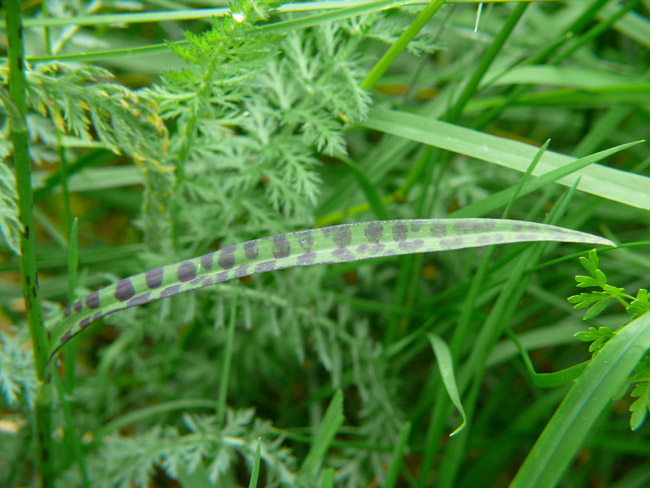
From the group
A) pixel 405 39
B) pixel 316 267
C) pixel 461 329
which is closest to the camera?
pixel 405 39

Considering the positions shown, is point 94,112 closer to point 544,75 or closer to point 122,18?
point 122,18

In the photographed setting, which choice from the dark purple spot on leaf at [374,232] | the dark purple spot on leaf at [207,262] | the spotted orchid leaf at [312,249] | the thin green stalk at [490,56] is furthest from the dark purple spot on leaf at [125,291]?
the thin green stalk at [490,56]

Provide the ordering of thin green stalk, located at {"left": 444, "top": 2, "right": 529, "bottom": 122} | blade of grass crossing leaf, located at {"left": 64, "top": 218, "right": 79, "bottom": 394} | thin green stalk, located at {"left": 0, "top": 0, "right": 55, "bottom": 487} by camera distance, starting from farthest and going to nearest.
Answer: thin green stalk, located at {"left": 444, "top": 2, "right": 529, "bottom": 122} → blade of grass crossing leaf, located at {"left": 64, "top": 218, "right": 79, "bottom": 394} → thin green stalk, located at {"left": 0, "top": 0, "right": 55, "bottom": 487}

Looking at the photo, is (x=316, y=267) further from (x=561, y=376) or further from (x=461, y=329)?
(x=561, y=376)

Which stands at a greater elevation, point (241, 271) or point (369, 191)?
point (369, 191)

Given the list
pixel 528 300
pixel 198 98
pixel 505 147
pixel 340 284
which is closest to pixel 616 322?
pixel 528 300

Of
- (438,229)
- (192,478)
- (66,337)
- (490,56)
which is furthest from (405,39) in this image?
(192,478)

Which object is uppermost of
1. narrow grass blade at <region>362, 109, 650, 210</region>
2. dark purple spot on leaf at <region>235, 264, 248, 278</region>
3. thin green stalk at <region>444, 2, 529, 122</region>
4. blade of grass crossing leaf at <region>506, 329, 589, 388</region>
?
thin green stalk at <region>444, 2, 529, 122</region>

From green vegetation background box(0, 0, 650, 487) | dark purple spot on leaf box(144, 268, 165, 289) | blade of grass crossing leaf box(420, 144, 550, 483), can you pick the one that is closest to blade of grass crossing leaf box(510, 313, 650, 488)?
green vegetation background box(0, 0, 650, 487)

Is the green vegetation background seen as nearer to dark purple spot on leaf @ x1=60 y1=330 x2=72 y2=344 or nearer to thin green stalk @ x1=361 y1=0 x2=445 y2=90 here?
thin green stalk @ x1=361 y1=0 x2=445 y2=90
